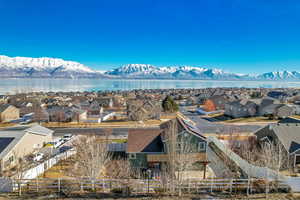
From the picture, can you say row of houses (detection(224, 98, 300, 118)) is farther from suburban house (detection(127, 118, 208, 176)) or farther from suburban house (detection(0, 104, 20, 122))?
suburban house (detection(0, 104, 20, 122))

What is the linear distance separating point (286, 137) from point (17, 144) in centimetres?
3315

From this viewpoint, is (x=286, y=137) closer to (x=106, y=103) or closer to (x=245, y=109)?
(x=245, y=109)

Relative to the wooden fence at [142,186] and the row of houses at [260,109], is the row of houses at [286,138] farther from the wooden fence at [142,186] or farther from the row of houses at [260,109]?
the row of houses at [260,109]

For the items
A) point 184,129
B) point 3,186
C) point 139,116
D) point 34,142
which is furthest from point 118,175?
point 139,116

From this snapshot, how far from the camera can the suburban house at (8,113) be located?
53109mm

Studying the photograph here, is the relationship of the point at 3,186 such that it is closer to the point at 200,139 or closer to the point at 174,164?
the point at 174,164

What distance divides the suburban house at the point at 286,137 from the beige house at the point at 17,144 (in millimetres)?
30013

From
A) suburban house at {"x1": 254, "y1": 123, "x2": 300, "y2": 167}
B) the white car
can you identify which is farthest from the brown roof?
suburban house at {"x1": 254, "y1": 123, "x2": 300, "y2": 167}

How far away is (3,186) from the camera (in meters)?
12.7

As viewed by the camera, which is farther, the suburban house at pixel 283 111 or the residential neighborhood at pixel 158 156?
the suburban house at pixel 283 111

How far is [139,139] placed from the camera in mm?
23047

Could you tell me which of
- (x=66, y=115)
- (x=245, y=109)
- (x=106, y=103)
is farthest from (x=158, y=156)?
(x=106, y=103)

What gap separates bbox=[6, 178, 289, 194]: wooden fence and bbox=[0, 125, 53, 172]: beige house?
8278mm

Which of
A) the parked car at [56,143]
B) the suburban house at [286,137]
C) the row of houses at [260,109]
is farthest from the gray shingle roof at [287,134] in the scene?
the parked car at [56,143]
